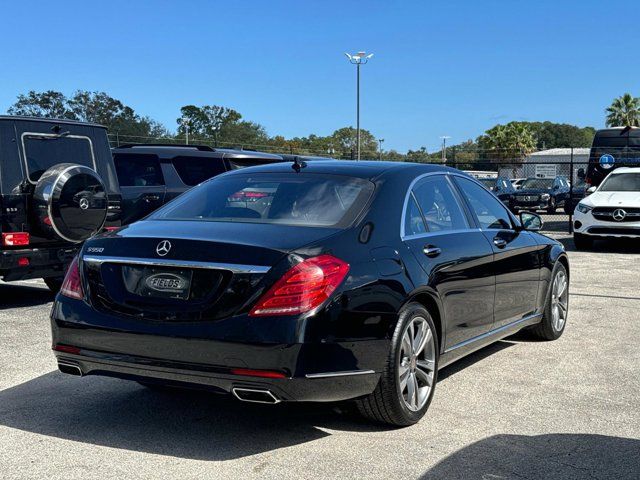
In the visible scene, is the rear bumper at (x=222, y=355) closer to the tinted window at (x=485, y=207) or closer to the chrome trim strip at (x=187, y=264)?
the chrome trim strip at (x=187, y=264)

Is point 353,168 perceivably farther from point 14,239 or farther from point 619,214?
point 619,214

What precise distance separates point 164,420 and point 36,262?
14.4ft

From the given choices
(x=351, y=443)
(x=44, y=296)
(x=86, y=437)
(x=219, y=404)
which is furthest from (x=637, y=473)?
(x=44, y=296)

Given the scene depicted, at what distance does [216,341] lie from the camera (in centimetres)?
392

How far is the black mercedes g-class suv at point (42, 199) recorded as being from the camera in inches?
325

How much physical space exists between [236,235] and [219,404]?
1.31m

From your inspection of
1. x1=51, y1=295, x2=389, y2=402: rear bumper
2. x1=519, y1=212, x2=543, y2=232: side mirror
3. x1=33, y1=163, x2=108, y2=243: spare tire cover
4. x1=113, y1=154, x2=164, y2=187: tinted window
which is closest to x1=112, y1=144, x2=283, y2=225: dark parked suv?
x1=113, y1=154, x2=164, y2=187: tinted window

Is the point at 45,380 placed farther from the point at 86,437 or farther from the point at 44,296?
the point at 44,296

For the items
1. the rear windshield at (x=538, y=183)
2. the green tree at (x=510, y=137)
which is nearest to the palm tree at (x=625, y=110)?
the green tree at (x=510, y=137)

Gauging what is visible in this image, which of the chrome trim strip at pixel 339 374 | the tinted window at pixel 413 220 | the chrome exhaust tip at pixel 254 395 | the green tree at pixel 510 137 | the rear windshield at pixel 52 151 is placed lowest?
the green tree at pixel 510 137

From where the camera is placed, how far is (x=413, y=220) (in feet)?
16.1

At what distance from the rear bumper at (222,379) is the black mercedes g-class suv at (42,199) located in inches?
172

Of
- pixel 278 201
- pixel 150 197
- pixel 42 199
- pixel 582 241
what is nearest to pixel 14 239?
pixel 42 199

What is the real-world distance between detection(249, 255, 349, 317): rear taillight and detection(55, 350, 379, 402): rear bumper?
1.09ft
